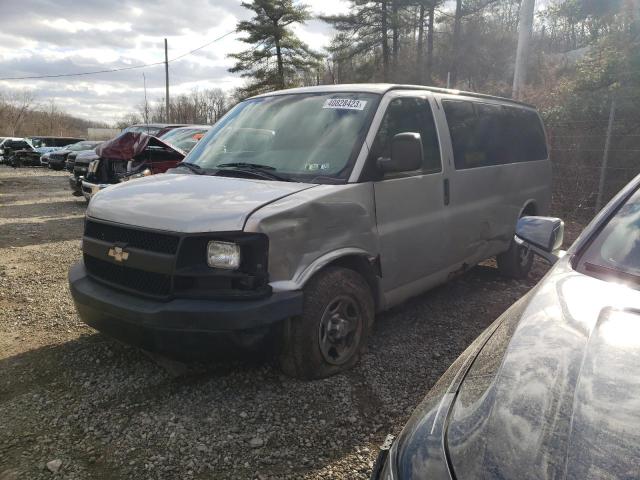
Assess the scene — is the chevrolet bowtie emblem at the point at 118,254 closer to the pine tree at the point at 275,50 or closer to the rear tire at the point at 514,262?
the rear tire at the point at 514,262

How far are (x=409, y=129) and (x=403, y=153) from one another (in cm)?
61

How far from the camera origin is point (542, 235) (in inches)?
103

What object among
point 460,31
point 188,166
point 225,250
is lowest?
point 225,250

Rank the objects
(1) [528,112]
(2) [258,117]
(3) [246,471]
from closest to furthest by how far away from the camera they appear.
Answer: (3) [246,471]
(2) [258,117]
(1) [528,112]

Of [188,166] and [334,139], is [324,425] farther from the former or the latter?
[188,166]

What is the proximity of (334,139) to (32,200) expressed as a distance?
1245cm

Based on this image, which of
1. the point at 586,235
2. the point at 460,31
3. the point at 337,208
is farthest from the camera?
the point at 460,31

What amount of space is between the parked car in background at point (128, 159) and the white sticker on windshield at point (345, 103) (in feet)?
21.2

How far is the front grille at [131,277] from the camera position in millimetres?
2969

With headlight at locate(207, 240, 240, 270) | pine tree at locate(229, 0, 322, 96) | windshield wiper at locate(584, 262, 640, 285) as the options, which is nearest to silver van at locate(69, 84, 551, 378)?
headlight at locate(207, 240, 240, 270)

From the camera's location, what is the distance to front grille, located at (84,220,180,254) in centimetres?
292

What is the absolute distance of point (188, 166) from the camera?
407 centimetres

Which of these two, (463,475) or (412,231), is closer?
(463,475)

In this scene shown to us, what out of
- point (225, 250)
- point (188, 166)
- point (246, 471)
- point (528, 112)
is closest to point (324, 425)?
point (246, 471)
